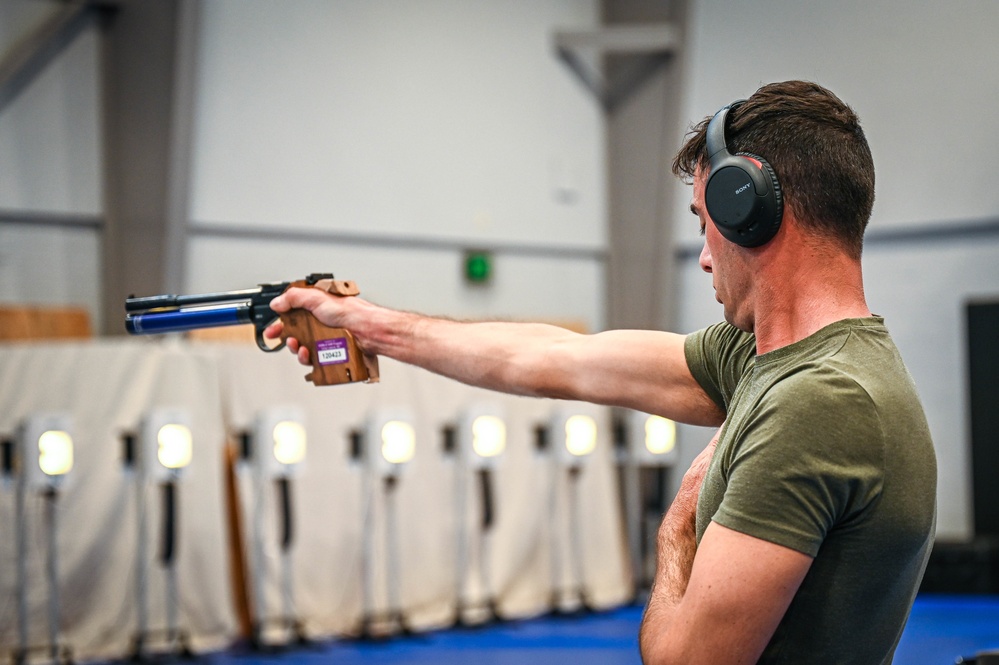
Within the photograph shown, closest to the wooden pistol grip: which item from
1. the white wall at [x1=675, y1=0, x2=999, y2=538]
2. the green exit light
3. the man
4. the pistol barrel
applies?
the pistol barrel

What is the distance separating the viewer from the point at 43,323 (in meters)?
5.27

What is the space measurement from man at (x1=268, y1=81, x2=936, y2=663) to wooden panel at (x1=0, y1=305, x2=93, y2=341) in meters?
4.65

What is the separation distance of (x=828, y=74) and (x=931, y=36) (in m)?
0.65

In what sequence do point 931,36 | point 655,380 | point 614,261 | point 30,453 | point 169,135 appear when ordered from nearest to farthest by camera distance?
point 655,380 < point 30,453 < point 169,135 < point 931,36 < point 614,261

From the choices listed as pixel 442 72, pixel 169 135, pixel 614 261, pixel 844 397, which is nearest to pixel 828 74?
pixel 614 261

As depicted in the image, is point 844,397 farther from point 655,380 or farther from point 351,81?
point 351,81

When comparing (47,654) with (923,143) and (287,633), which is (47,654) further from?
(923,143)

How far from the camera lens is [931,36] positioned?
237 inches

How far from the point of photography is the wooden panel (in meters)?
5.12

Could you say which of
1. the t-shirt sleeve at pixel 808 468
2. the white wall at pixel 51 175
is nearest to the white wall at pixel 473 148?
the white wall at pixel 51 175

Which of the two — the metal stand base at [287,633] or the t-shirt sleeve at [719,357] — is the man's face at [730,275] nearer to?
the t-shirt sleeve at [719,357]

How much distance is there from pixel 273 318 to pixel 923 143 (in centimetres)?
534

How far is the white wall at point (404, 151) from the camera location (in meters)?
5.76

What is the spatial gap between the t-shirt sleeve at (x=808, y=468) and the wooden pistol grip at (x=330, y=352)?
3.45 ft
